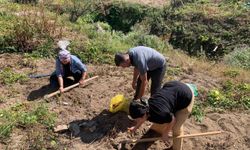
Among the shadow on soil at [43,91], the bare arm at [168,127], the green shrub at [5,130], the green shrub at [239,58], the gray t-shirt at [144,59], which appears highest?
the gray t-shirt at [144,59]

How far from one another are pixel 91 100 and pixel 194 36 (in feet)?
17.8

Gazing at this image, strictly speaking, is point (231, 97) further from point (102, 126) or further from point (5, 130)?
point (5, 130)

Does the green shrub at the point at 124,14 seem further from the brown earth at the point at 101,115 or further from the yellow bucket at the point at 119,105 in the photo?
the yellow bucket at the point at 119,105

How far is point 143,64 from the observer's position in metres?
5.43

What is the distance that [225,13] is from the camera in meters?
11.6

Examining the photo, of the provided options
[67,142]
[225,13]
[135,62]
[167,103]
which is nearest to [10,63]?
[67,142]

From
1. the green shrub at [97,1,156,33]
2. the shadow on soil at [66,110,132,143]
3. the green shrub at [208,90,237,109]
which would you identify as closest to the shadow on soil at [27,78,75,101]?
the shadow on soil at [66,110,132,143]

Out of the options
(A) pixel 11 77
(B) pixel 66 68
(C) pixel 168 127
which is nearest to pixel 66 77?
(B) pixel 66 68

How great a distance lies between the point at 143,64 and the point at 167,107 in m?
0.84

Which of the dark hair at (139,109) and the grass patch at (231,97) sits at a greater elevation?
the dark hair at (139,109)

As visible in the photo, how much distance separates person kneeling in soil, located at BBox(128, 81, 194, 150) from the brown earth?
1.87ft

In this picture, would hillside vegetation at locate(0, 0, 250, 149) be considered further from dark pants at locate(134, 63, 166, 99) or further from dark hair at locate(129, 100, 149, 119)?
dark hair at locate(129, 100, 149, 119)

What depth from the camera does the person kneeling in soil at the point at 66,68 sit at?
6.53m

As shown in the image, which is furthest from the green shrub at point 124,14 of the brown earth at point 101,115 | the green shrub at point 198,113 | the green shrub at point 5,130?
the green shrub at point 5,130
